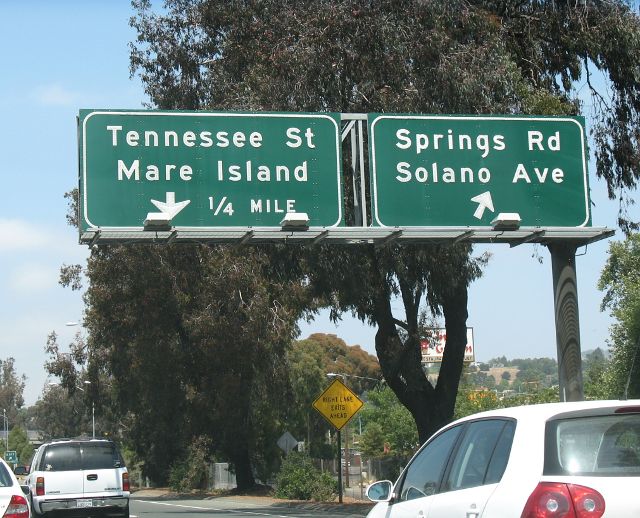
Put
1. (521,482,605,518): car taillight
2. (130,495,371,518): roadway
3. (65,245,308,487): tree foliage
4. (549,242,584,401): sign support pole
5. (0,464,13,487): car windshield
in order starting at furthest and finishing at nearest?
(65,245,308,487): tree foliage, (130,495,371,518): roadway, (549,242,584,401): sign support pole, (0,464,13,487): car windshield, (521,482,605,518): car taillight

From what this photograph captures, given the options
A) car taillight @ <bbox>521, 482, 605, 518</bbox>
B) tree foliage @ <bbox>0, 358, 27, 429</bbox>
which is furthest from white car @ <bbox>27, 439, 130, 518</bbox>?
tree foliage @ <bbox>0, 358, 27, 429</bbox>

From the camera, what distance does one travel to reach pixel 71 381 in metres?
59.0

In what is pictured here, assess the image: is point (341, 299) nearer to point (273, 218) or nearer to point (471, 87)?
point (471, 87)

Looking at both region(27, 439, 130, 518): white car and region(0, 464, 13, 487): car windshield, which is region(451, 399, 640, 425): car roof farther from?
region(27, 439, 130, 518): white car

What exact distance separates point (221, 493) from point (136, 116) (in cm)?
3336

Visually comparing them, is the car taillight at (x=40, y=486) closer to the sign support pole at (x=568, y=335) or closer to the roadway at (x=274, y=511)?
the roadway at (x=274, y=511)

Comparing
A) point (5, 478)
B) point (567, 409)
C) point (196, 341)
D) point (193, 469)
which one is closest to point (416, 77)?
point (5, 478)

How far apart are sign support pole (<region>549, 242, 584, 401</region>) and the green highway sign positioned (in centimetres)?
109

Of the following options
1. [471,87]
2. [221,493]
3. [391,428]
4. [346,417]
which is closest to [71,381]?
[221,493]

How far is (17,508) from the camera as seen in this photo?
1280 cm

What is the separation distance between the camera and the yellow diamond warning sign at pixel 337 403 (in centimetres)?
3222

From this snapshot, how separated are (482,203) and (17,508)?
9200 millimetres

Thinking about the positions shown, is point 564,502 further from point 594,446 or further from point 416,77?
point 416,77

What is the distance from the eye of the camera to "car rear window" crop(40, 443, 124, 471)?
22.2 metres
